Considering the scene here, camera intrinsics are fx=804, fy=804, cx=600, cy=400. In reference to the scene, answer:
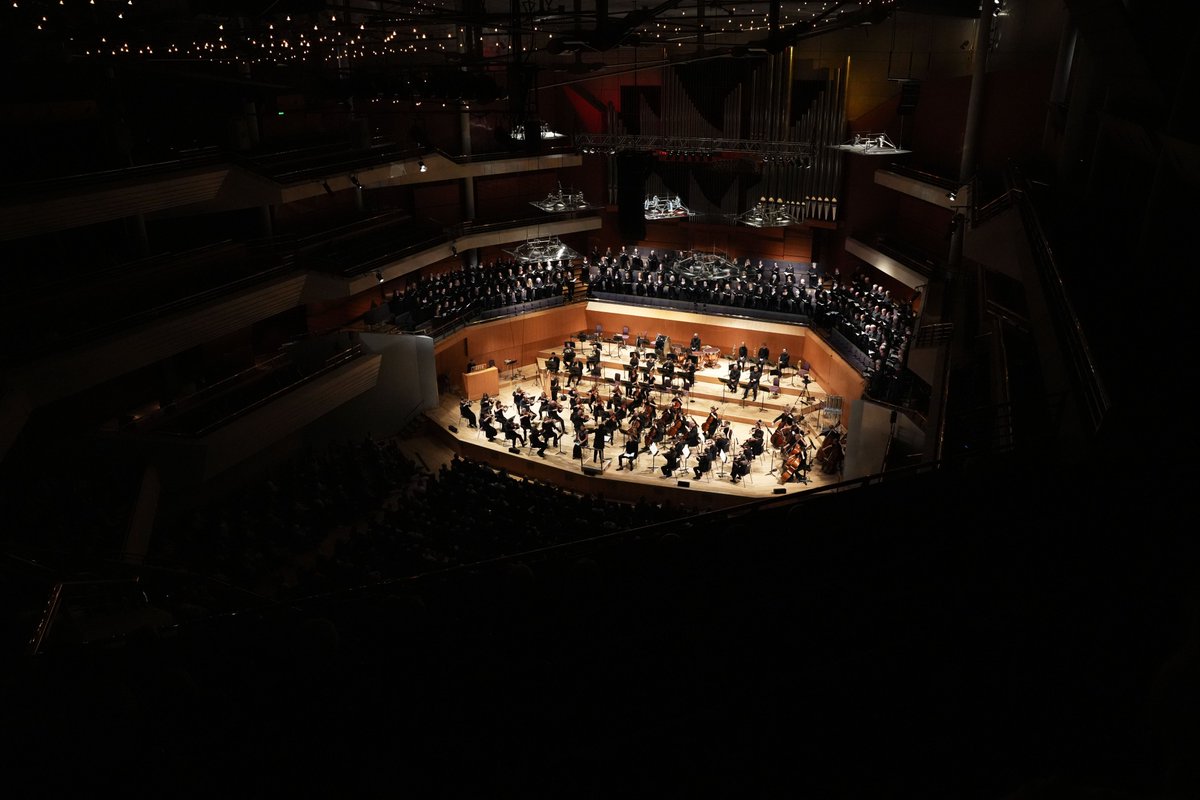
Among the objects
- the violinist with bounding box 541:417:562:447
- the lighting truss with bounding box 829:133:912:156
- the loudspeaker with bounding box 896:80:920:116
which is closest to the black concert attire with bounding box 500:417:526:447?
the violinist with bounding box 541:417:562:447

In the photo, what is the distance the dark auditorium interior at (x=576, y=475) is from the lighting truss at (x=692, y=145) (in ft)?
0.46

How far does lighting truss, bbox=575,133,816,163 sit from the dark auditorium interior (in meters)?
0.14

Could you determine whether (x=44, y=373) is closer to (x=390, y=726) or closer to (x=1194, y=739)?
(x=390, y=726)

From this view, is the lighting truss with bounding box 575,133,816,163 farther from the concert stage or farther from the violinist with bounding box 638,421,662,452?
the violinist with bounding box 638,421,662,452

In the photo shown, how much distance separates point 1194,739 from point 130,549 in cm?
910

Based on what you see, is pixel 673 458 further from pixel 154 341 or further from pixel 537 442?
pixel 154 341

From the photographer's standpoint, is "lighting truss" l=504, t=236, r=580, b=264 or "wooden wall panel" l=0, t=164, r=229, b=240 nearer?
"wooden wall panel" l=0, t=164, r=229, b=240

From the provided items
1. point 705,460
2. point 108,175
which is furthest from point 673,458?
point 108,175

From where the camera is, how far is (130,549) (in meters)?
8.44

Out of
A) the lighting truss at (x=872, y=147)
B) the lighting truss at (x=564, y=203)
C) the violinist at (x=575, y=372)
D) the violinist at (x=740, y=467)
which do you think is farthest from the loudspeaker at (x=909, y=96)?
the violinist at (x=575, y=372)

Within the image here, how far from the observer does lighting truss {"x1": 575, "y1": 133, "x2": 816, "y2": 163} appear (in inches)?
→ 675

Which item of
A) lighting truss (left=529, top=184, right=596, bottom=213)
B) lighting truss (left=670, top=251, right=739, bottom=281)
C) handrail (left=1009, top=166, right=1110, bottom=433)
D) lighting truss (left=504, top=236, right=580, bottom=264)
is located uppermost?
handrail (left=1009, top=166, right=1110, bottom=433)

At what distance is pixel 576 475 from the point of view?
13.6 metres

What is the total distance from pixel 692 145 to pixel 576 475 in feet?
29.5
